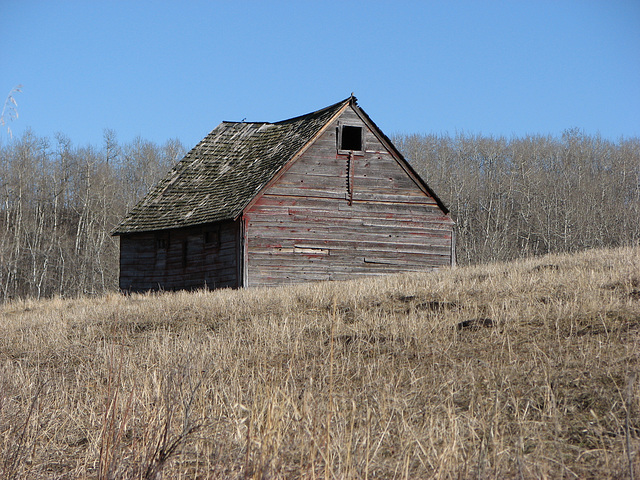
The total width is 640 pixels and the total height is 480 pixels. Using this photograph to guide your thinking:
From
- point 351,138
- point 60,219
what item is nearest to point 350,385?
point 351,138

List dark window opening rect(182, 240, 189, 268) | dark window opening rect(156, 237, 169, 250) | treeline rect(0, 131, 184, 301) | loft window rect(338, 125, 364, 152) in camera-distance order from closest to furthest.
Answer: loft window rect(338, 125, 364, 152), dark window opening rect(182, 240, 189, 268), dark window opening rect(156, 237, 169, 250), treeline rect(0, 131, 184, 301)

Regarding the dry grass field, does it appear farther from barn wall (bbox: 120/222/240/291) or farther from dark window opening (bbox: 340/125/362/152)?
dark window opening (bbox: 340/125/362/152)

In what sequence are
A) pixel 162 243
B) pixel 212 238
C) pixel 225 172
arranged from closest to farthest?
pixel 212 238
pixel 162 243
pixel 225 172

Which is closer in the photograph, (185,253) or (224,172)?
(185,253)

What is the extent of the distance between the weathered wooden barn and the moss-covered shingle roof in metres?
0.07

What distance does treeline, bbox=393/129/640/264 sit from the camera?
56312 mm

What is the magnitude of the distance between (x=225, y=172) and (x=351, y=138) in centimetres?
429

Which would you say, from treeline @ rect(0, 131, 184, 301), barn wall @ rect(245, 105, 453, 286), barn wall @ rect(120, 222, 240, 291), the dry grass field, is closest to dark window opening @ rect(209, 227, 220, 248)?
barn wall @ rect(120, 222, 240, 291)

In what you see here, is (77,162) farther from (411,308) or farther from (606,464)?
(606,464)

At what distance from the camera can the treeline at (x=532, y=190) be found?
56312 mm

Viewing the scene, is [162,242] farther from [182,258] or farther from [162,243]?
[182,258]

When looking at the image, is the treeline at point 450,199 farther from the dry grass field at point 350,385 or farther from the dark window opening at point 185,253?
the dry grass field at point 350,385

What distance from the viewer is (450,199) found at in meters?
60.8

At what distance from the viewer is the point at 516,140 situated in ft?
240
